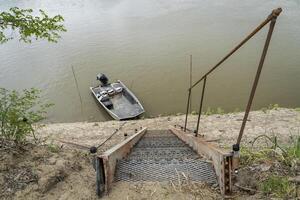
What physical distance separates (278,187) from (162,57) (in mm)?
13683

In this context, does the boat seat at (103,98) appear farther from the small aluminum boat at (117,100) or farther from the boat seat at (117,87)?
the boat seat at (117,87)

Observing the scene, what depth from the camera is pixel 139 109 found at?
39.7 ft

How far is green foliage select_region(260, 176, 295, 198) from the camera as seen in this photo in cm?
297

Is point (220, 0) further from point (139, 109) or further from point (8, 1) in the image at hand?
point (8, 1)

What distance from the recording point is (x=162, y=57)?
16359 millimetres

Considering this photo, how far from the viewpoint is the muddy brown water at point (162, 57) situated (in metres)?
13.2

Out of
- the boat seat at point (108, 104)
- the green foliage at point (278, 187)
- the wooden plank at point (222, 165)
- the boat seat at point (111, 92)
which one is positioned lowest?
the green foliage at point (278, 187)

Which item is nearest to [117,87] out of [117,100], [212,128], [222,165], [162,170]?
[117,100]

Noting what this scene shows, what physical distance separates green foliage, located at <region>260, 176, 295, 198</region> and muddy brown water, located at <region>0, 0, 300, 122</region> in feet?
30.9

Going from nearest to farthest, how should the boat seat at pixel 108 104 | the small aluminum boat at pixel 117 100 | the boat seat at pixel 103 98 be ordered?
1. the small aluminum boat at pixel 117 100
2. the boat seat at pixel 108 104
3. the boat seat at pixel 103 98

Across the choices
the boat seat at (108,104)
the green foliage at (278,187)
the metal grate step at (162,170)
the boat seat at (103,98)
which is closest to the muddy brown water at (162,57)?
the boat seat at (108,104)

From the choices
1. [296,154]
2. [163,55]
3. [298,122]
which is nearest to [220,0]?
[163,55]

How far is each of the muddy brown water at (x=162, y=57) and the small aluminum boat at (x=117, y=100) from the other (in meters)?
0.57

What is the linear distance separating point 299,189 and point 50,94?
1294cm
